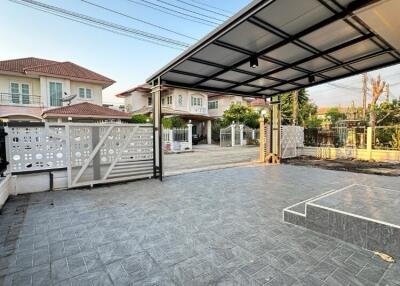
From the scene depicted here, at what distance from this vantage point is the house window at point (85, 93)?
16.8 m

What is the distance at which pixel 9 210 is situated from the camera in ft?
12.2

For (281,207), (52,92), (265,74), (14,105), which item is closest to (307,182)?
(281,207)

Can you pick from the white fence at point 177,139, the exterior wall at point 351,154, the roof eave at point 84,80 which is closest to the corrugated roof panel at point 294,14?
the exterior wall at point 351,154

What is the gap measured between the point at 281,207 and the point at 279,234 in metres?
1.11

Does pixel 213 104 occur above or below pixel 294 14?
above

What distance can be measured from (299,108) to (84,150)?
17.6 metres

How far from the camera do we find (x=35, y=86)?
50.4 ft

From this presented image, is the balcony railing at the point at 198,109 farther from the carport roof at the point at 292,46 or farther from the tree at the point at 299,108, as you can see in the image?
the carport roof at the point at 292,46

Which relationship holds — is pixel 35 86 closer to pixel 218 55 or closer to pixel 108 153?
pixel 108 153

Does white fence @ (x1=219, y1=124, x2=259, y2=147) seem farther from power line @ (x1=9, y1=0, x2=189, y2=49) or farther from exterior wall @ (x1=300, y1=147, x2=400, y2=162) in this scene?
power line @ (x1=9, y1=0, x2=189, y2=49)

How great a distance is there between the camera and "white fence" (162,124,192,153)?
15.5 metres

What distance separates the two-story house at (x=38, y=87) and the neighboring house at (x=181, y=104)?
18.9 feet

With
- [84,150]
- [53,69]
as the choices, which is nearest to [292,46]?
[84,150]

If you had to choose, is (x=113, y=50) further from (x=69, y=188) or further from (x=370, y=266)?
(x=370, y=266)
